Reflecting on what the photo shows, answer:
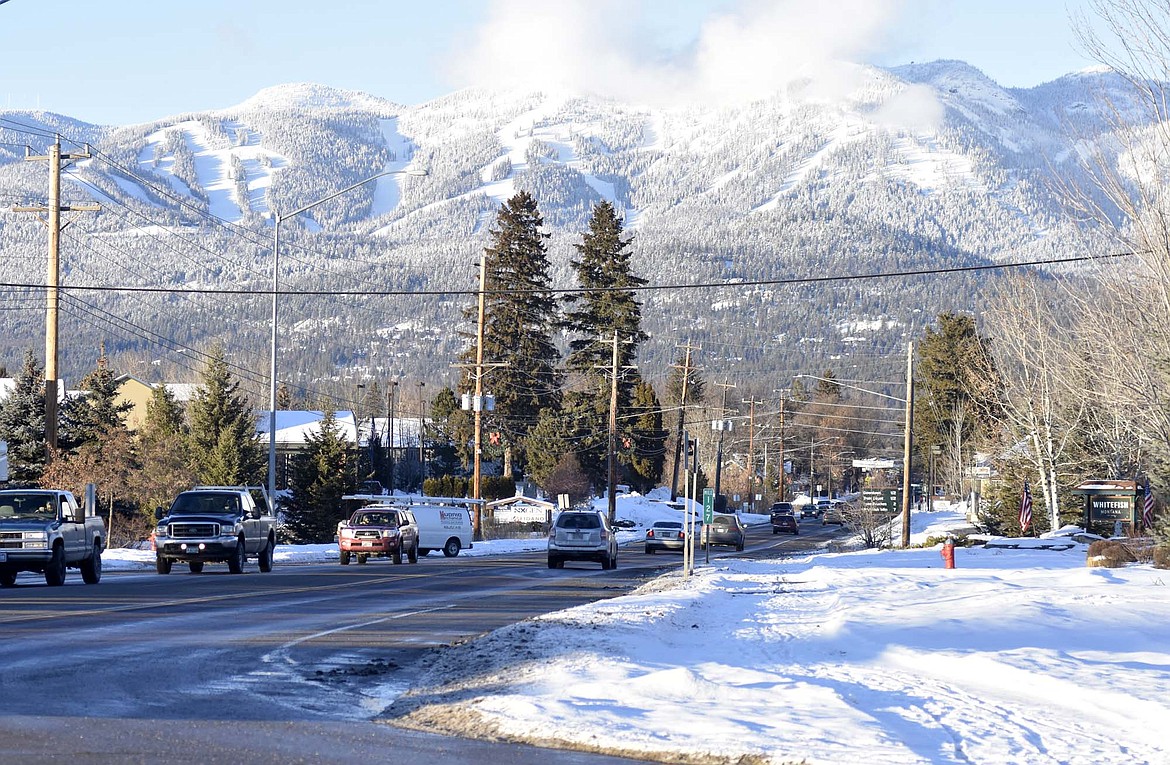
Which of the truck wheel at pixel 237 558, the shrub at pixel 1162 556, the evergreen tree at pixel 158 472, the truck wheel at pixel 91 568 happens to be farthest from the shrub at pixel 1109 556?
the evergreen tree at pixel 158 472

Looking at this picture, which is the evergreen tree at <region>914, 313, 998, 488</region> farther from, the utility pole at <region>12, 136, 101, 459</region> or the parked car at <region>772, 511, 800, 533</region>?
the utility pole at <region>12, 136, 101, 459</region>

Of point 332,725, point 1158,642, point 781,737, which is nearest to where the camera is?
point 781,737

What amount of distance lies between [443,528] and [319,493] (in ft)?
68.0

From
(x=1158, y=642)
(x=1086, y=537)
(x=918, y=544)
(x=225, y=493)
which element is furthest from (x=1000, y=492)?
(x=1158, y=642)

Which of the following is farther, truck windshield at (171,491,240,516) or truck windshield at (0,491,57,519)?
truck windshield at (171,491,240,516)

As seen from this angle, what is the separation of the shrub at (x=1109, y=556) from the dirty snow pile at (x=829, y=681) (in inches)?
397

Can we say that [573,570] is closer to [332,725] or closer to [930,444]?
[332,725]

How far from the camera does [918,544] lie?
56438mm

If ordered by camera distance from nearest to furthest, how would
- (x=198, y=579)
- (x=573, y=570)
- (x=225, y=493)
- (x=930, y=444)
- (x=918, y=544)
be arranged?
(x=198, y=579), (x=225, y=493), (x=573, y=570), (x=918, y=544), (x=930, y=444)

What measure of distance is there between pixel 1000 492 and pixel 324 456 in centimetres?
3219

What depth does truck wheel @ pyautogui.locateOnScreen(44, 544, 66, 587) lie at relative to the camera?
27.0m

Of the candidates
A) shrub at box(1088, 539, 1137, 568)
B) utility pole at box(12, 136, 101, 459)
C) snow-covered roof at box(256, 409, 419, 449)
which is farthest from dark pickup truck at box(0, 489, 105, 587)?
snow-covered roof at box(256, 409, 419, 449)

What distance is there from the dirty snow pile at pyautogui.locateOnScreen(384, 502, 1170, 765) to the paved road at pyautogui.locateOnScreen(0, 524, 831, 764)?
760mm

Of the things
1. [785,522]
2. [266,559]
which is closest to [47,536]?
[266,559]
